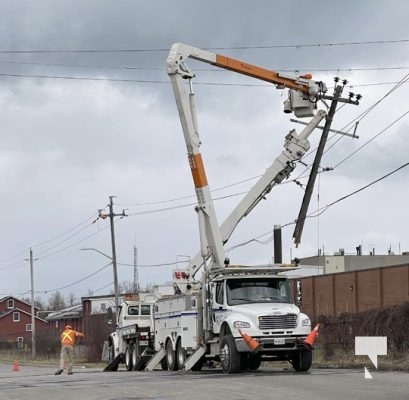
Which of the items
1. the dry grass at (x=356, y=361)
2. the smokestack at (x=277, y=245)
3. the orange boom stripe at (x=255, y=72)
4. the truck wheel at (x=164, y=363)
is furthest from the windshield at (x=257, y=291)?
the smokestack at (x=277, y=245)

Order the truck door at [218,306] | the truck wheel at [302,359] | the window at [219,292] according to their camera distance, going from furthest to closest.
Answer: the window at [219,292] → the truck door at [218,306] → the truck wheel at [302,359]

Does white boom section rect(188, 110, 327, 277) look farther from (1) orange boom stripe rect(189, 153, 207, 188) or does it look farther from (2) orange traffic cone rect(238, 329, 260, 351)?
(2) orange traffic cone rect(238, 329, 260, 351)

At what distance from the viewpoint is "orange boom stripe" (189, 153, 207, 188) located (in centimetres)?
2319

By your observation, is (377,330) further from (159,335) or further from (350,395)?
(350,395)

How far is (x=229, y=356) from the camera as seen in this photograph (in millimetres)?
20609

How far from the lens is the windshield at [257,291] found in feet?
71.2

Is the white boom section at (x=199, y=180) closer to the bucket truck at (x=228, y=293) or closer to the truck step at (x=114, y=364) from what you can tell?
the bucket truck at (x=228, y=293)

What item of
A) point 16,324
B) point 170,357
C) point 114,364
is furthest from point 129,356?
point 16,324

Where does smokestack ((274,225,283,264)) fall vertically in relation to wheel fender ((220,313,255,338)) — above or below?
above

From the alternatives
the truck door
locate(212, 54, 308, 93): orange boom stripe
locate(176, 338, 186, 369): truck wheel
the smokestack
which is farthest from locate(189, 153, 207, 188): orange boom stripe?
the smokestack

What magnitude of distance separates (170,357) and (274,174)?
22.8ft

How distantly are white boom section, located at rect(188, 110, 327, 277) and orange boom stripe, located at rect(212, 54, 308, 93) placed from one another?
5.12ft

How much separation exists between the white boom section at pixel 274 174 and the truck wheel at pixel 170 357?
387cm

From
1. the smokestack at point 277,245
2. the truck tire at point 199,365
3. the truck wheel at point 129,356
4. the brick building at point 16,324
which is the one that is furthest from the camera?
the brick building at point 16,324
